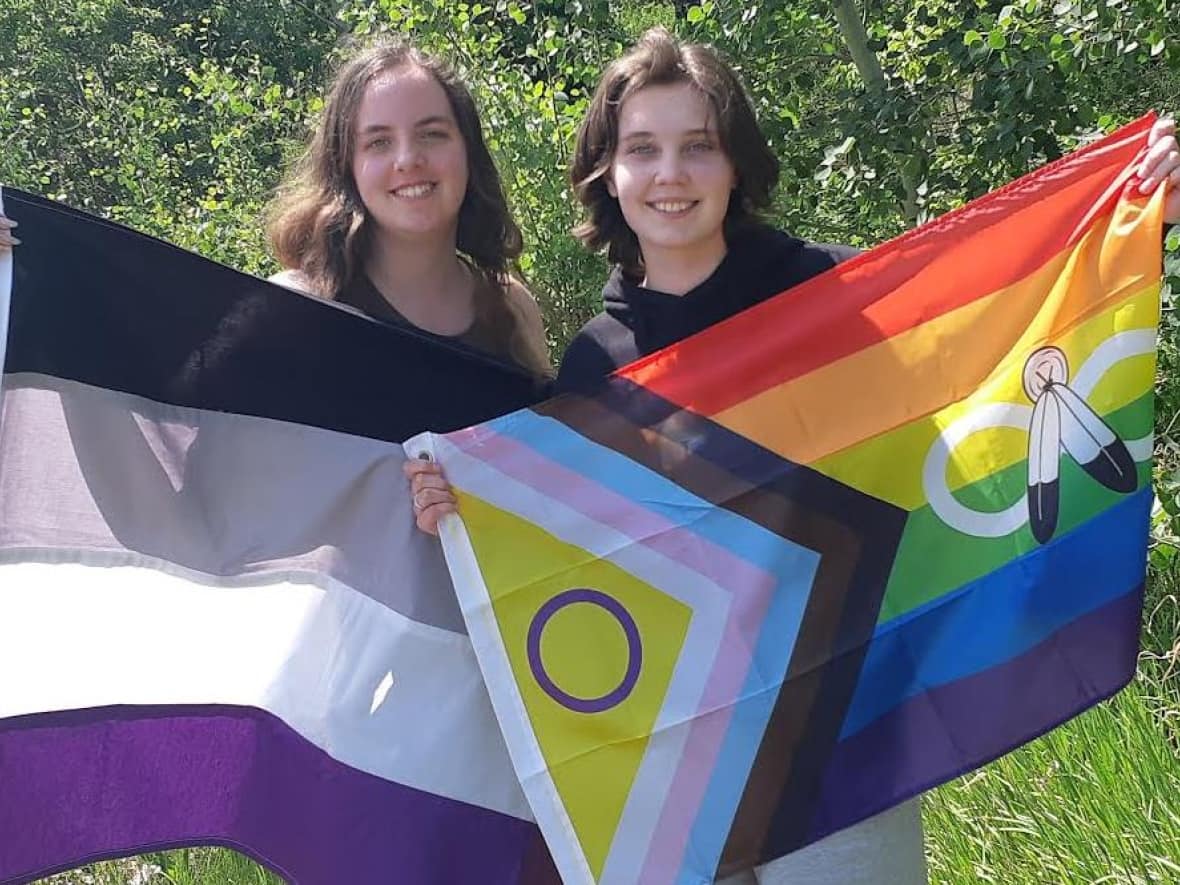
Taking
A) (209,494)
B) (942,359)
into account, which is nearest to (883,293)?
(942,359)

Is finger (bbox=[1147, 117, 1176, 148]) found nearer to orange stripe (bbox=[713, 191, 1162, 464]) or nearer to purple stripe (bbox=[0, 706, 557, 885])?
orange stripe (bbox=[713, 191, 1162, 464])

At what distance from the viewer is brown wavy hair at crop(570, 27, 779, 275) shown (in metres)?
2.49

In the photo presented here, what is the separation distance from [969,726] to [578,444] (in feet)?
3.15

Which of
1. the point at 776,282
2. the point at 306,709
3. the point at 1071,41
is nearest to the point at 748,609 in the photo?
the point at 776,282

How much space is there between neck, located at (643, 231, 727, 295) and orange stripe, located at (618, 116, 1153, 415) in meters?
0.12

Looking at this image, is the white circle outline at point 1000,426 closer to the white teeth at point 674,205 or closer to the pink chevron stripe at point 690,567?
the pink chevron stripe at point 690,567

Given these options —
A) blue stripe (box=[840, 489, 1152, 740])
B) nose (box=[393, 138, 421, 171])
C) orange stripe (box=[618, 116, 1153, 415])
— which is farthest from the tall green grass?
nose (box=[393, 138, 421, 171])

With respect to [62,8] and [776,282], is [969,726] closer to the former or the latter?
[776,282]

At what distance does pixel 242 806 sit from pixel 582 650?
2.53 feet

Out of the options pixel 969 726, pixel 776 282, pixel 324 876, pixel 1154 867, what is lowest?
pixel 1154 867

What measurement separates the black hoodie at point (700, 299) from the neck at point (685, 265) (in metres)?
0.02

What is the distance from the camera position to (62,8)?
15367mm

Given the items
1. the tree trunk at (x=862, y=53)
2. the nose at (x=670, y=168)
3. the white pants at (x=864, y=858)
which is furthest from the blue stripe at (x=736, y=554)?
the tree trunk at (x=862, y=53)

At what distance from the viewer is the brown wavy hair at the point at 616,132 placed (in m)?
2.49
